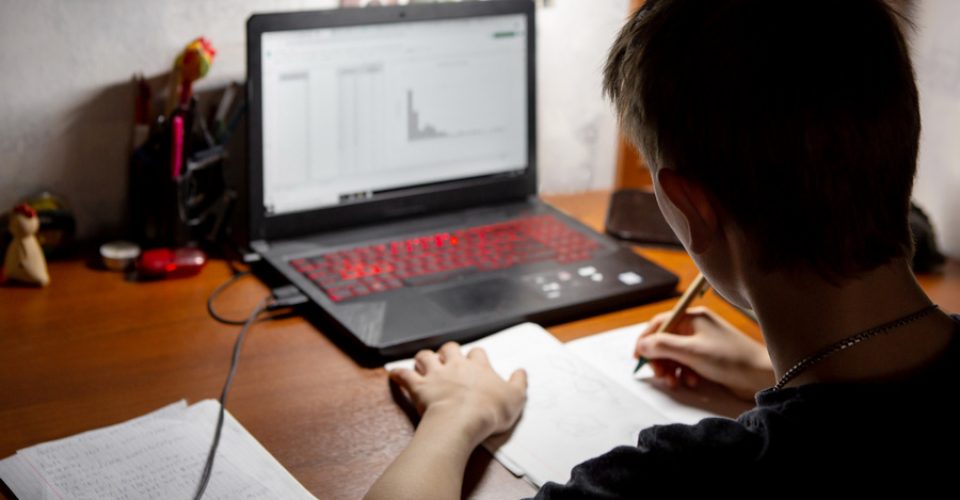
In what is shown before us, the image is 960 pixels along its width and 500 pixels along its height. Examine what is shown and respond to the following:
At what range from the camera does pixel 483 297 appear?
48.6 inches

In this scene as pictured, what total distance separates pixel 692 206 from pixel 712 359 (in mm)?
336

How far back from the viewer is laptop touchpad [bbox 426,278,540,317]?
1.21 metres

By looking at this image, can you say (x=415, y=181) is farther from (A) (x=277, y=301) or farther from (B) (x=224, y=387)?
(B) (x=224, y=387)

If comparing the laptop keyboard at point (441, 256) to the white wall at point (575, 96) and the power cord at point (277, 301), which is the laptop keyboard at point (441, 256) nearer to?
the power cord at point (277, 301)

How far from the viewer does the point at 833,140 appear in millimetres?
727

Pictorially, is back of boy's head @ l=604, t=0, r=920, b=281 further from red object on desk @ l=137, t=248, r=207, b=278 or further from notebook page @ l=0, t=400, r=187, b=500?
red object on desk @ l=137, t=248, r=207, b=278

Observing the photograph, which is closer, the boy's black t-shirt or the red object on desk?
the boy's black t-shirt

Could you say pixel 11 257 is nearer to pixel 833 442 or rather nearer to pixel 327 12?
pixel 327 12

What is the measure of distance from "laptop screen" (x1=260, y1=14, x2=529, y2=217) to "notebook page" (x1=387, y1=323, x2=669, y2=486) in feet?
1.07

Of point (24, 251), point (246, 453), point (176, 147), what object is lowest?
point (246, 453)

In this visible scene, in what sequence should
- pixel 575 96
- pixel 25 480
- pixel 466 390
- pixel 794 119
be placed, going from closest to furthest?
1. pixel 794 119
2. pixel 25 480
3. pixel 466 390
4. pixel 575 96

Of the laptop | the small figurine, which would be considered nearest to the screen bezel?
the laptop

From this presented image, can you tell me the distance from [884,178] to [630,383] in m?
0.42

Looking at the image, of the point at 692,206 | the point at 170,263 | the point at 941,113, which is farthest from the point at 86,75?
the point at 941,113
